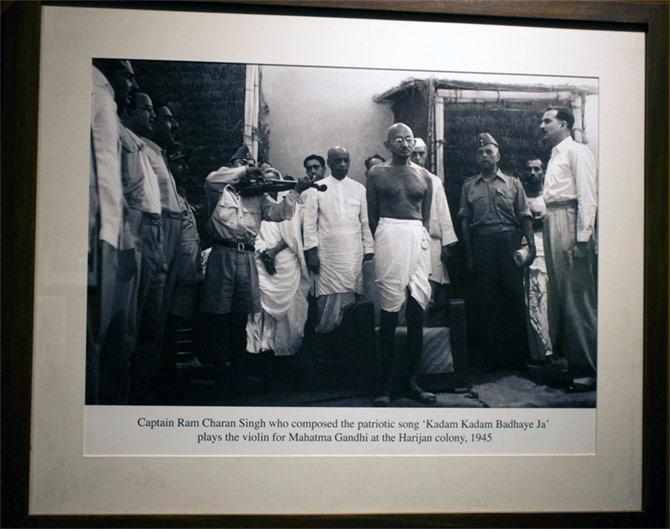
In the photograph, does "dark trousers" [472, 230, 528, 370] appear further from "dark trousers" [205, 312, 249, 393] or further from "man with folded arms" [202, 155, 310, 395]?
"dark trousers" [205, 312, 249, 393]

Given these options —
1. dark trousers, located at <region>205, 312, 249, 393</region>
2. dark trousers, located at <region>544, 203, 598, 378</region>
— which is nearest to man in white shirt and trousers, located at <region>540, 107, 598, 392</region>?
dark trousers, located at <region>544, 203, 598, 378</region>

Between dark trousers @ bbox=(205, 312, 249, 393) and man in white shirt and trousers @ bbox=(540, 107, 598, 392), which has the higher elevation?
man in white shirt and trousers @ bbox=(540, 107, 598, 392)

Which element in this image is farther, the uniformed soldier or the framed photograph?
the uniformed soldier

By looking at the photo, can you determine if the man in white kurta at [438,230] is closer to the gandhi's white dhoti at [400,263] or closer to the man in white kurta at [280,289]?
the gandhi's white dhoti at [400,263]

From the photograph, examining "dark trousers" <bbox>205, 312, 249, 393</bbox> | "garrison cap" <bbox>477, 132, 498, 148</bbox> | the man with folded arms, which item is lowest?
"dark trousers" <bbox>205, 312, 249, 393</bbox>

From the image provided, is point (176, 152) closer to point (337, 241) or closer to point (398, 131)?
point (337, 241)

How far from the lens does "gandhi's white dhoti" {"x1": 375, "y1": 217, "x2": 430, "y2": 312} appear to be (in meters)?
1.58

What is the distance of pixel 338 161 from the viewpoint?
158 centimetres

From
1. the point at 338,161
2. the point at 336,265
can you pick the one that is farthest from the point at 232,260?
the point at 338,161

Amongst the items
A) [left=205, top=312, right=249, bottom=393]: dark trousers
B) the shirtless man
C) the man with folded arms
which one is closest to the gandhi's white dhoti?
the shirtless man

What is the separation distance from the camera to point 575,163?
1.62 meters

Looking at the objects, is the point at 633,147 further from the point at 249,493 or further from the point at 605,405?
the point at 249,493

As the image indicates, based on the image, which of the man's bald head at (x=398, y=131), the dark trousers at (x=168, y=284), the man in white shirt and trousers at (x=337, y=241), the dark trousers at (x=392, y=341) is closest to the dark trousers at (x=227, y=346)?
the dark trousers at (x=168, y=284)

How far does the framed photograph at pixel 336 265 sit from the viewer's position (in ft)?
4.89
